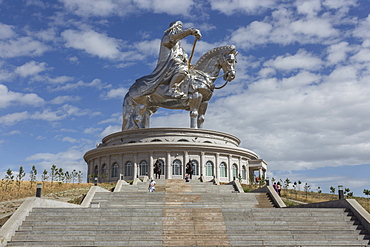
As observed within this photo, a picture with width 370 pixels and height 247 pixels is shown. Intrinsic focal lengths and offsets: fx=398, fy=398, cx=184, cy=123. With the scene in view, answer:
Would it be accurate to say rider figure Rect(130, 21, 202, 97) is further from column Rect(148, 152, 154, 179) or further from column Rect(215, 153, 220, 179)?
column Rect(215, 153, 220, 179)

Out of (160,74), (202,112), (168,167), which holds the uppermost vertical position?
(160,74)

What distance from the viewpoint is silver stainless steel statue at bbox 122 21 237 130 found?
44375 mm

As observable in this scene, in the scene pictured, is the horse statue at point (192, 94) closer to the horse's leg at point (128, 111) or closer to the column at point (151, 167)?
the horse's leg at point (128, 111)

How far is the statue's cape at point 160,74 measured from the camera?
147 ft

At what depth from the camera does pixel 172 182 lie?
101 ft

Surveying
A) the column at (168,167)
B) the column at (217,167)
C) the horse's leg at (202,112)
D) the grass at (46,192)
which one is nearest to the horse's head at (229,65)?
the horse's leg at (202,112)

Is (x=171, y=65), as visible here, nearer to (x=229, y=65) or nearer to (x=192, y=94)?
(x=192, y=94)

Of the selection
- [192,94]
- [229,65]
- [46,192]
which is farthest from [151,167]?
[229,65]

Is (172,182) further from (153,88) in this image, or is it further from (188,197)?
(153,88)

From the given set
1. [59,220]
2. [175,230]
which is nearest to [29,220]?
[59,220]

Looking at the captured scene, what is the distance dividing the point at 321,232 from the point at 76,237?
31.2ft

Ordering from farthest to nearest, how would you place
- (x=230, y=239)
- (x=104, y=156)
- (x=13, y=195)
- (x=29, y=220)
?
1. (x=104, y=156)
2. (x=13, y=195)
3. (x=29, y=220)
4. (x=230, y=239)

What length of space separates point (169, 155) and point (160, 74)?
388 inches

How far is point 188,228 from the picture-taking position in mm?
15742
